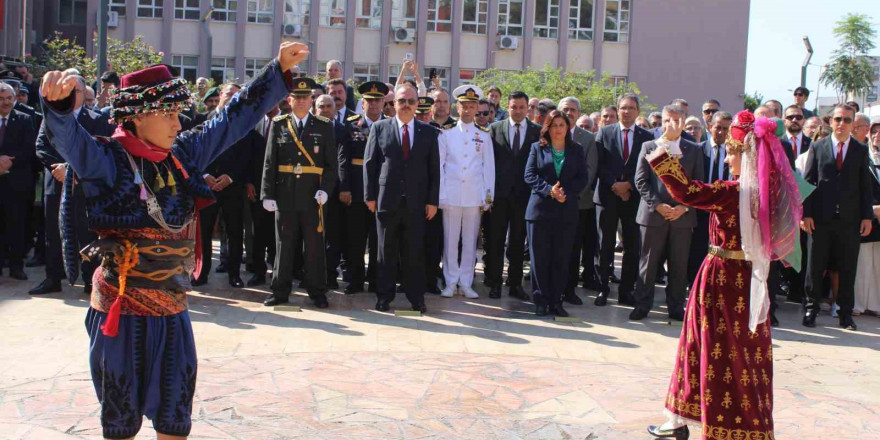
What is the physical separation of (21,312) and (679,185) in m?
5.97

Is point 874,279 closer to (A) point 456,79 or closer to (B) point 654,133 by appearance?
(B) point 654,133

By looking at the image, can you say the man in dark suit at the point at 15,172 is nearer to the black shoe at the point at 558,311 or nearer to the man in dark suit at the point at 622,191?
the black shoe at the point at 558,311

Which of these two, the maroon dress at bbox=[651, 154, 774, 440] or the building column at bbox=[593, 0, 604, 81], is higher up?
the building column at bbox=[593, 0, 604, 81]

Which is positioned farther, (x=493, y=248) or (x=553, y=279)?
(x=493, y=248)

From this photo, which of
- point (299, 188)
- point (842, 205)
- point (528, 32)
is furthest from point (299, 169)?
point (528, 32)

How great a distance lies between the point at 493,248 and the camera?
1037 centimetres

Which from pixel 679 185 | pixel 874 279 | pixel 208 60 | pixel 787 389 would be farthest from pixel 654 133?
pixel 208 60

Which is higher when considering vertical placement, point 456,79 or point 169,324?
point 456,79

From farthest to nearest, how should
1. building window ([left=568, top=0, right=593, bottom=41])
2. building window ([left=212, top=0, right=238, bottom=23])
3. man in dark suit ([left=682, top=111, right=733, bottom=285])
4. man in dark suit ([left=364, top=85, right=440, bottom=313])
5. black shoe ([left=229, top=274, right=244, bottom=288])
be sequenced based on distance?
building window ([left=568, top=0, right=593, bottom=41])
building window ([left=212, top=0, right=238, bottom=23])
black shoe ([left=229, top=274, right=244, bottom=288])
man in dark suit ([left=682, top=111, right=733, bottom=285])
man in dark suit ([left=364, top=85, right=440, bottom=313])

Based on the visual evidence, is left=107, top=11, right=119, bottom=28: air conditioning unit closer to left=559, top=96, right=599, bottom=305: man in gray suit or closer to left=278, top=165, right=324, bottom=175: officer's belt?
left=559, top=96, right=599, bottom=305: man in gray suit

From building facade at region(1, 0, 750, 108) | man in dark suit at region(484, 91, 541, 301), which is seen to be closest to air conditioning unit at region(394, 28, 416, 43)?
building facade at region(1, 0, 750, 108)

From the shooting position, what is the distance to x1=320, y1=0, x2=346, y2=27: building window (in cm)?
3778

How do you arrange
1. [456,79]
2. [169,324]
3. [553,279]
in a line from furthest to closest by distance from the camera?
[456,79] → [553,279] → [169,324]

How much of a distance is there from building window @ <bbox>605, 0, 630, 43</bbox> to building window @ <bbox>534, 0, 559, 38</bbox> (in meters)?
2.15
